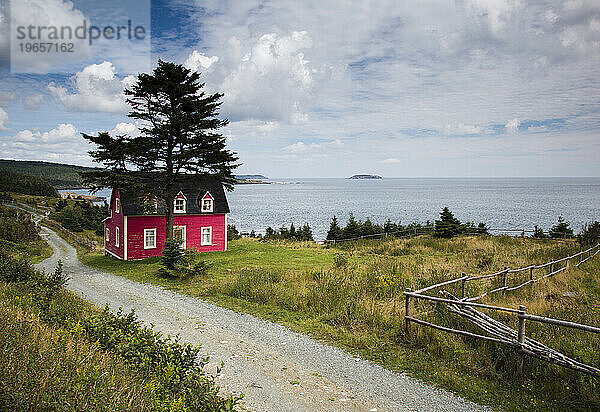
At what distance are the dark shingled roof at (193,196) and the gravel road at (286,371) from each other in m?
14.7

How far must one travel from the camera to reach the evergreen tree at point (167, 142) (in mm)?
22000

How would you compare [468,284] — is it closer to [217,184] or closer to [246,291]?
[246,291]

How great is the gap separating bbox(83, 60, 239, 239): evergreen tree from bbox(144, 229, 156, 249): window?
8.98 feet

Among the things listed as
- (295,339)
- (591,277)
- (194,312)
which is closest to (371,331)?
(295,339)

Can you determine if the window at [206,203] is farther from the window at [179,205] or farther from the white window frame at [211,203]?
the window at [179,205]

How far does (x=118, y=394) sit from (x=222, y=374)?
3.42 meters

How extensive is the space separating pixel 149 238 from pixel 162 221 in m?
1.42

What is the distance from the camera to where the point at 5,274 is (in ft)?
37.2

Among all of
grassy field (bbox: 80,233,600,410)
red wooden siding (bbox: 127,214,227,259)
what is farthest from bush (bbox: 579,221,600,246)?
red wooden siding (bbox: 127,214,227,259)

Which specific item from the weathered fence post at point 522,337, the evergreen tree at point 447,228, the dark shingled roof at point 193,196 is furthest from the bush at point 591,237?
the dark shingled roof at point 193,196

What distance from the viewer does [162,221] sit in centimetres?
2720

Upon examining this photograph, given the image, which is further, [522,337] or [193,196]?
[193,196]

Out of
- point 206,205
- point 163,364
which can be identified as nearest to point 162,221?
point 206,205

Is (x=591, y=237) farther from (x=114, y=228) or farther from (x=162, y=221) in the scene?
(x=114, y=228)
